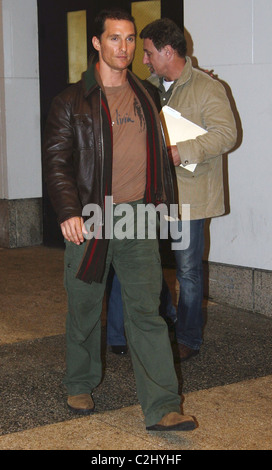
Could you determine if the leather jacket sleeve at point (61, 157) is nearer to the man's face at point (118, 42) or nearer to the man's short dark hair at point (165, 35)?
the man's face at point (118, 42)

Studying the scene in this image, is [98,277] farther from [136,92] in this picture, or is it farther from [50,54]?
[50,54]

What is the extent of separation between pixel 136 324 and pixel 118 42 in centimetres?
148

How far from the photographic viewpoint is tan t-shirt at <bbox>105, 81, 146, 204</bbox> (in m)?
4.14

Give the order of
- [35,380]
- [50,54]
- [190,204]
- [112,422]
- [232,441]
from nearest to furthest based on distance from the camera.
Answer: [232,441] < [112,422] < [35,380] < [190,204] < [50,54]

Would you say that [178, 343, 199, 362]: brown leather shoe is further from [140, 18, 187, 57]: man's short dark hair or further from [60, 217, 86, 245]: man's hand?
[140, 18, 187, 57]: man's short dark hair

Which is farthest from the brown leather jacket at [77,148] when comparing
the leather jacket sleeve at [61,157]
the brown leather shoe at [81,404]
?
the brown leather shoe at [81,404]

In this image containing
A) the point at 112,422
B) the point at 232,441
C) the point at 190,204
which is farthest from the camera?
the point at 190,204

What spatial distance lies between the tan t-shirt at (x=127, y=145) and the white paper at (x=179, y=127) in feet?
3.42

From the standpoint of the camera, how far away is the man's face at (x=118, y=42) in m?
4.07

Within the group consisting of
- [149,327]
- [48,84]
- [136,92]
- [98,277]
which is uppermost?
[48,84]

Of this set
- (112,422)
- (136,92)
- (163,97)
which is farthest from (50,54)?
(112,422)

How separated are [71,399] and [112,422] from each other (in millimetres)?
306

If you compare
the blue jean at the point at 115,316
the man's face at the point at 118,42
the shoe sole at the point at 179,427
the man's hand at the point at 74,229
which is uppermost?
the man's face at the point at 118,42

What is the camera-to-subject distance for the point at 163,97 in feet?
17.9
